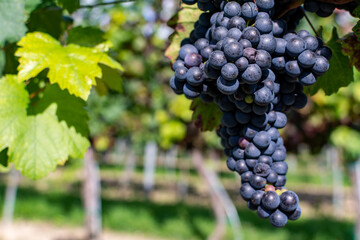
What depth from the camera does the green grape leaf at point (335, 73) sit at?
1.05 m

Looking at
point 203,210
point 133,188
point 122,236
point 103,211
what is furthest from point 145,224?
point 133,188

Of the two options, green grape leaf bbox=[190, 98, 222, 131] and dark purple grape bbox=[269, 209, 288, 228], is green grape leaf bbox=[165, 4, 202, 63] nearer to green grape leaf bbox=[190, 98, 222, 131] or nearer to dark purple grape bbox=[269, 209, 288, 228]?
green grape leaf bbox=[190, 98, 222, 131]

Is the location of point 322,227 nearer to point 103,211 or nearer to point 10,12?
point 103,211

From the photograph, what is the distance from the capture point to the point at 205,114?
3.62 ft

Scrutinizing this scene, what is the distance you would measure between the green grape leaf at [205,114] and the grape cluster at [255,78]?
0.44 ft

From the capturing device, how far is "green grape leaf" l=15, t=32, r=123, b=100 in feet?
3.24

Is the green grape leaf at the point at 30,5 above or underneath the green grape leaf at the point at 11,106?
above

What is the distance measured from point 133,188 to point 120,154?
50.9 feet

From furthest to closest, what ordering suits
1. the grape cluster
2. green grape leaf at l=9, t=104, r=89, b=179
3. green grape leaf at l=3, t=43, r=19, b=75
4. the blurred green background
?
the blurred green background → green grape leaf at l=3, t=43, r=19, b=75 → green grape leaf at l=9, t=104, r=89, b=179 → the grape cluster

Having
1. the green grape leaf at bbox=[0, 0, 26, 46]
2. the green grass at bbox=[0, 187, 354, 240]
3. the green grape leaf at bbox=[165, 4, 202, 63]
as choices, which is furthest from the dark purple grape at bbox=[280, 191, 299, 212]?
the green grass at bbox=[0, 187, 354, 240]

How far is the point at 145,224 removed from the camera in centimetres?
898

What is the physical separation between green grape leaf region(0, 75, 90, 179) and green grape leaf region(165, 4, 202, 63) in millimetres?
399

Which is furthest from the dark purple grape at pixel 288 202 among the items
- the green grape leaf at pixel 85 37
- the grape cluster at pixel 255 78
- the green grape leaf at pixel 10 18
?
the green grape leaf at pixel 10 18

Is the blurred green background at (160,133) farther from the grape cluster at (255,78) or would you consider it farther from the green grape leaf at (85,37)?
the grape cluster at (255,78)
